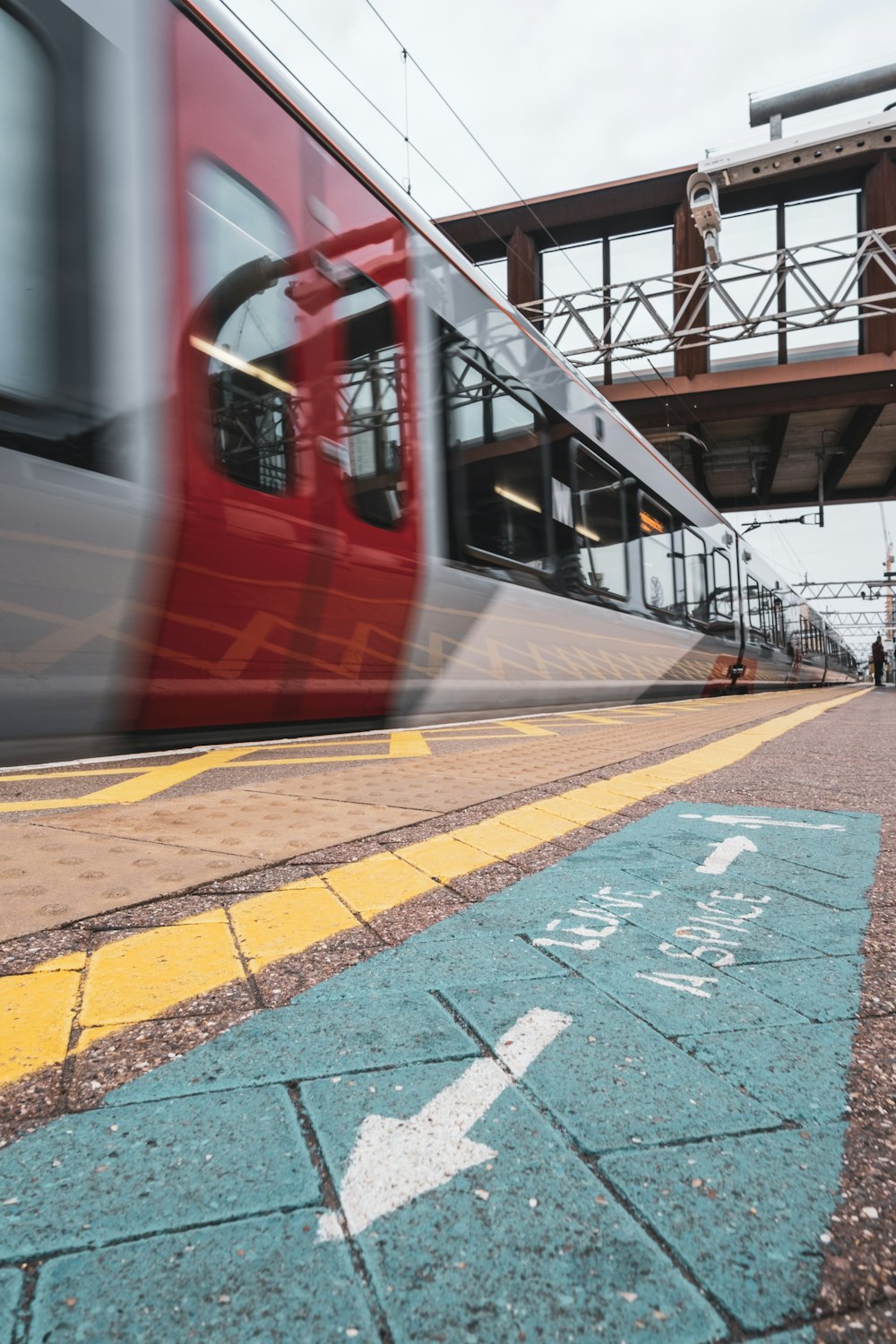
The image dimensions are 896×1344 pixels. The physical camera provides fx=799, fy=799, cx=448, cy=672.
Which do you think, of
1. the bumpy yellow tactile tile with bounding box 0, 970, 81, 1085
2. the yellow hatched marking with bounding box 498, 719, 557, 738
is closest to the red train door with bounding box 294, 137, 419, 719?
the yellow hatched marking with bounding box 498, 719, 557, 738

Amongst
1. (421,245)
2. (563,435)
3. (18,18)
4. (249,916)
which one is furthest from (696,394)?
(249,916)

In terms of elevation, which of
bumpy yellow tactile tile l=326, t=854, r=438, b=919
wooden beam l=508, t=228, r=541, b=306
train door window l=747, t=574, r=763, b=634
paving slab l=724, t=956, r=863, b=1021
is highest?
wooden beam l=508, t=228, r=541, b=306

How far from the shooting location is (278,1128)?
2.21 feet

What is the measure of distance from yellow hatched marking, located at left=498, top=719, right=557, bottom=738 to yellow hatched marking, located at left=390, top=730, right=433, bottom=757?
0.63 m

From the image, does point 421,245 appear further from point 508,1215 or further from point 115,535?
point 508,1215

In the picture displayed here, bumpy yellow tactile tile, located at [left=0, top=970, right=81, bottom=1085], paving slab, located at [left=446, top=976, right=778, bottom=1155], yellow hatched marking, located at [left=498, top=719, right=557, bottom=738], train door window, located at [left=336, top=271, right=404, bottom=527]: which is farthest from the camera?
yellow hatched marking, located at [left=498, top=719, right=557, bottom=738]

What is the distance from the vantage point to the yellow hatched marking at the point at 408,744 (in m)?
3.24

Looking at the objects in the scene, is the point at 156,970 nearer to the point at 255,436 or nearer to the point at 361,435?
the point at 255,436

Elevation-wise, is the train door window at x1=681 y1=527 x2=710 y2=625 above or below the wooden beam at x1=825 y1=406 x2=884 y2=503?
below

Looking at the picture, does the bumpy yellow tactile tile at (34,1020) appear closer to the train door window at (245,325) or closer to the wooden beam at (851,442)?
the train door window at (245,325)

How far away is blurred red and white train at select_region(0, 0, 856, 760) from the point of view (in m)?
2.44

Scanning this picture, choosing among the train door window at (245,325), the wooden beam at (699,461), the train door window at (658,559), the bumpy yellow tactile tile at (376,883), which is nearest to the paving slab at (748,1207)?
the bumpy yellow tactile tile at (376,883)

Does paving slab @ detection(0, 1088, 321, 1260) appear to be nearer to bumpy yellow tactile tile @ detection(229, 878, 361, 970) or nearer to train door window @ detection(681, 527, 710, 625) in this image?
bumpy yellow tactile tile @ detection(229, 878, 361, 970)

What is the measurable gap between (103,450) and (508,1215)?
8.27 feet
